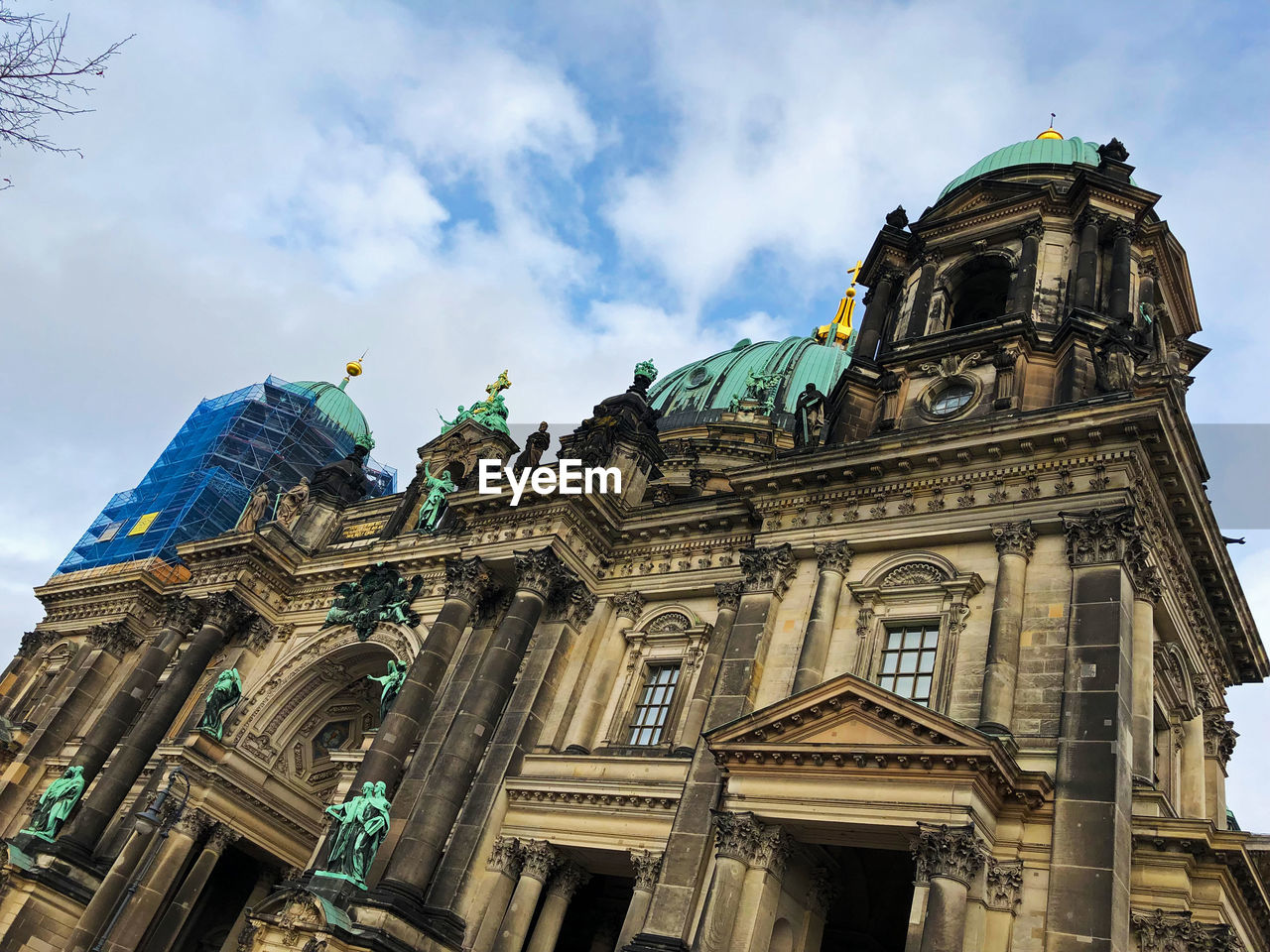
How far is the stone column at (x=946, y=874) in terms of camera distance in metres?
15.5

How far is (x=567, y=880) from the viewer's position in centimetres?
2308

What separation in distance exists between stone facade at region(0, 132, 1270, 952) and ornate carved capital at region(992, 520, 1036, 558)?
3.7 inches

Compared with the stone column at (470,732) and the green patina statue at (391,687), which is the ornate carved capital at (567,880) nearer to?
the stone column at (470,732)

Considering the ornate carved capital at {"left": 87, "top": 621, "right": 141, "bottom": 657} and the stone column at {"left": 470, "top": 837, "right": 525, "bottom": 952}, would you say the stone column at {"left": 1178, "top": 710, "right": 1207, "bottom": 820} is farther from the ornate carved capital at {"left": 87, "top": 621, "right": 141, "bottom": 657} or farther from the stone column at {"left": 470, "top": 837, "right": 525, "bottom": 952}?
the ornate carved capital at {"left": 87, "top": 621, "right": 141, "bottom": 657}

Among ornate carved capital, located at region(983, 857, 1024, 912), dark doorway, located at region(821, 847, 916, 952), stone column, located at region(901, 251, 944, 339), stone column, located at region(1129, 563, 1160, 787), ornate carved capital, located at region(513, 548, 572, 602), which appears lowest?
ornate carved capital, located at region(983, 857, 1024, 912)

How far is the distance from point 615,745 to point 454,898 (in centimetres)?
478

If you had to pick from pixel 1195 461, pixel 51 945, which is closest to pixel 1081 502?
pixel 1195 461

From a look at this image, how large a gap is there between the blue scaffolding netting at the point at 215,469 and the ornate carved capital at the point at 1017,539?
119 feet

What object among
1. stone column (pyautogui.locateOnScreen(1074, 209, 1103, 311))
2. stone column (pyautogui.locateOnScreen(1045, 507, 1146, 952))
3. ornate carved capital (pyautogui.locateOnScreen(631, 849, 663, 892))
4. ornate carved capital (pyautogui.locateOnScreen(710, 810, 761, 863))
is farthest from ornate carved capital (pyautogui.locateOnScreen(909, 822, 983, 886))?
stone column (pyautogui.locateOnScreen(1074, 209, 1103, 311))

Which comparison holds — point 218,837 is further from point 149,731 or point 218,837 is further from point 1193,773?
point 1193,773

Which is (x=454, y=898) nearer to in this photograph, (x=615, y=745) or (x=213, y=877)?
(x=615, y=745)

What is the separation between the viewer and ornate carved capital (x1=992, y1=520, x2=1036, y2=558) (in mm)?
20094

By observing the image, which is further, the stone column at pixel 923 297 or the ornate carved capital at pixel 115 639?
the ornate carved capital at pixel 115 639

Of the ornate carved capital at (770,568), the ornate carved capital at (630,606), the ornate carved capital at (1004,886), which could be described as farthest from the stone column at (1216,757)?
the ornate carved capital at (630,606)
